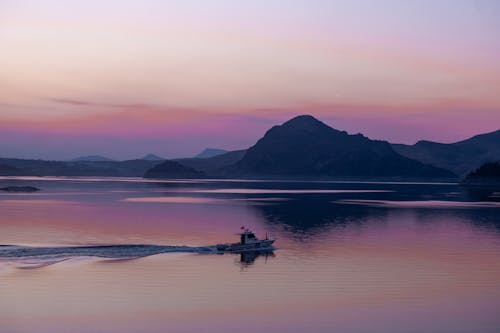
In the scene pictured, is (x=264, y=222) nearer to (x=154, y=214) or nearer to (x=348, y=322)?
(x=154, y=214)

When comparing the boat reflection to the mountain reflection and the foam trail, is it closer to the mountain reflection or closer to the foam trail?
the foam trail

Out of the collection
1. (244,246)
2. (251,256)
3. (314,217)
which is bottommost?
(251,256)

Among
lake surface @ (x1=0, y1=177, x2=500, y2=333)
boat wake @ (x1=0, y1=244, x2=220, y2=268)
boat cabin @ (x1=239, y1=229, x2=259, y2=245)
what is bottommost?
lake surface @ (x1=0, y1=177, x2=500, y2=333)

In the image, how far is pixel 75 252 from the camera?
54.7 metres

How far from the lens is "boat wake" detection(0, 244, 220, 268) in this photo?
50.3m

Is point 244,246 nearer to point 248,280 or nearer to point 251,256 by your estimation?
point 251,256

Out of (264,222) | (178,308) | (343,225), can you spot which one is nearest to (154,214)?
(264,222)

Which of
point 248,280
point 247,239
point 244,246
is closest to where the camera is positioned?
point 248,280

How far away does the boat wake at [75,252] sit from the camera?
5028cm

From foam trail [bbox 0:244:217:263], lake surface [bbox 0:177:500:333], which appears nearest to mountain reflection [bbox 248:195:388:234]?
lake surface [bbox 0:177:500:333]

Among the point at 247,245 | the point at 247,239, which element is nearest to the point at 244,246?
the point at 247,245

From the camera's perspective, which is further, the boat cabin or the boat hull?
the boat cabin

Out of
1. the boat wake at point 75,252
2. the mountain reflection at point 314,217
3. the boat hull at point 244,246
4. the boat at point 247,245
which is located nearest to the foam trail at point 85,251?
the boat wake at point 75,252

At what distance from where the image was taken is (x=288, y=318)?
33750 mm
